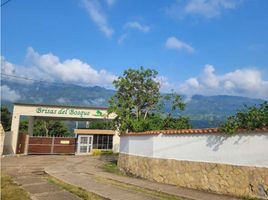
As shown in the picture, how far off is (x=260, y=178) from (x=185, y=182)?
11.0ft

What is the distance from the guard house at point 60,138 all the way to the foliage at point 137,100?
9.05 m

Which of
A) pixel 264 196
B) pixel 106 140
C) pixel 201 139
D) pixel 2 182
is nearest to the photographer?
pixel 264 196

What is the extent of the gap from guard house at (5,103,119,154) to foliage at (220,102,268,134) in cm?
2289

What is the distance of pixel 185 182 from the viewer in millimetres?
12117

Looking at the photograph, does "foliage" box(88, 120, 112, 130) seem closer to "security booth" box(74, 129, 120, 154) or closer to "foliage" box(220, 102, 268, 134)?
"security booth" box(74, 129, 120, 154)

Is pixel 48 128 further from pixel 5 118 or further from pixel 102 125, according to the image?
pixel 102 125

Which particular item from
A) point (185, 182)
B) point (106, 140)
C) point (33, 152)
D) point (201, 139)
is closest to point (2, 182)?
point (185, 182)

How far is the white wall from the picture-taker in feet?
31.3

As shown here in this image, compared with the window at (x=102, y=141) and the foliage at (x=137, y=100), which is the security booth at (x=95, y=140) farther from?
the foliage at (x=137, y=100)

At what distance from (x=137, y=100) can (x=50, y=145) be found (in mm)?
15106

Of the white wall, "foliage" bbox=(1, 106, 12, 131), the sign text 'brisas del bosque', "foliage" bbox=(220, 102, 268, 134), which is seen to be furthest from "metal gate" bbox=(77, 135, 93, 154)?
"foliage" bbox=(220, 102, 268, 134)

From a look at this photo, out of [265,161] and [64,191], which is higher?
[265,161]

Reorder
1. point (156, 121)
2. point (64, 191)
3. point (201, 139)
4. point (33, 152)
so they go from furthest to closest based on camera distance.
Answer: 1. point (33, 152)
2. point (156, 121)
3. point (201, 139)
4. point (64, 191)

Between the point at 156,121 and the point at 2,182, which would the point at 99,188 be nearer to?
the point at 2,182
